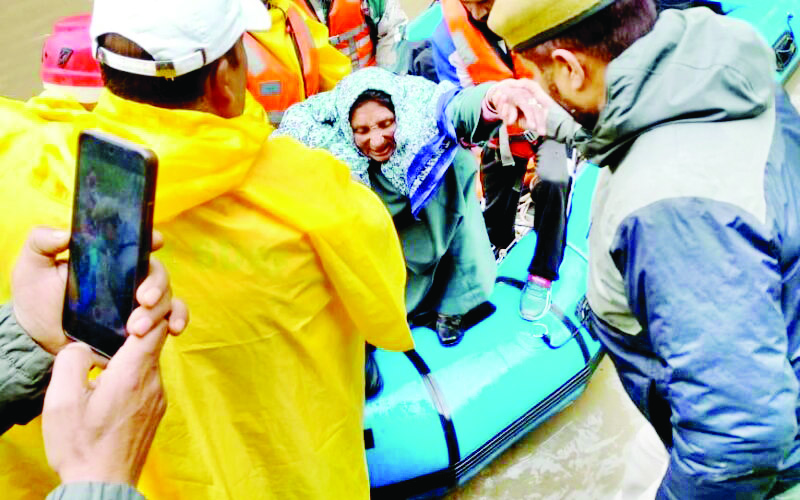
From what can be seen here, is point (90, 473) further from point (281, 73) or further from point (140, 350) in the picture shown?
point (281, 73)

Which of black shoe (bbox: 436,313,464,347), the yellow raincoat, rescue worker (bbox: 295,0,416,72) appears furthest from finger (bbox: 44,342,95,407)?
rescue worker (bbox: 295,0,416,72)

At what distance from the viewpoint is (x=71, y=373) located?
3.06 ft

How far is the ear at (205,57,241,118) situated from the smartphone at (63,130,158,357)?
290 mm

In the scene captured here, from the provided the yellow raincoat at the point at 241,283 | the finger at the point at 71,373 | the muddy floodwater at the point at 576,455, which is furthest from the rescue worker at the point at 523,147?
the finger at the point at 71,373

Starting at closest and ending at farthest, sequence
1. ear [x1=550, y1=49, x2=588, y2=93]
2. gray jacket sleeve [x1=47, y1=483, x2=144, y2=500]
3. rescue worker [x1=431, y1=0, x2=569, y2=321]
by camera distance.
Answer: gray jacket sleeve [x1=47, y1=483, x2=144, y2=500], ear [x1=550, y1=49, x2=588, y2=93], rescue worker [x1=431, y1=0, x2=569, y2=321]

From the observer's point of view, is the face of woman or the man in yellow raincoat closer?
the man in yellow raincoat

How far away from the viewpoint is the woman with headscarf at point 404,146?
6.86 ft

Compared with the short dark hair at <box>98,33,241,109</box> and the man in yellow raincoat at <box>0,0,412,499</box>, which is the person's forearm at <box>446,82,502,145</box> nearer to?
the man in yellow raincoat at <box>0,0,412,499</box>

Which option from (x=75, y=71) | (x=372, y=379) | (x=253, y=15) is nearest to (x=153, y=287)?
(x=253, y=15)

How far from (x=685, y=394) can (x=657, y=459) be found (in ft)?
2.61

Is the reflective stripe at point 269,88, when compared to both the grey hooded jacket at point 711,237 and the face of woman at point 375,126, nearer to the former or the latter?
the face of woman at point 375,126

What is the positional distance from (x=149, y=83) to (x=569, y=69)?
719 mm

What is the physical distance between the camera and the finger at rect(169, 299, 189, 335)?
1.01m

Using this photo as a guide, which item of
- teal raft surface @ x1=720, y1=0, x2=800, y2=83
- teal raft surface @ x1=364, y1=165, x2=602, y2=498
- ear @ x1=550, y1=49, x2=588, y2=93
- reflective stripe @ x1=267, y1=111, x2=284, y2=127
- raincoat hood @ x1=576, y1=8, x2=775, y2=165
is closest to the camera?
raincoat hood @ x1=576, y1=8, x2=775, y2=165
